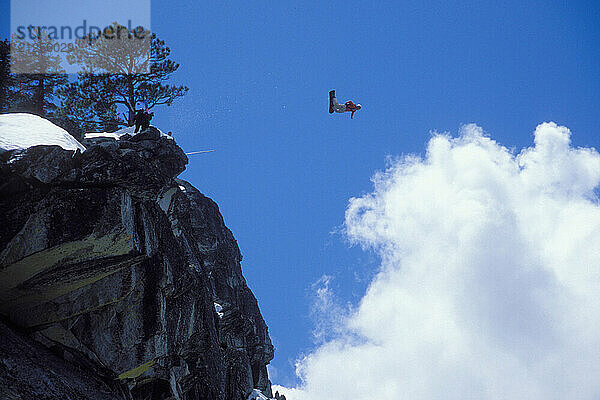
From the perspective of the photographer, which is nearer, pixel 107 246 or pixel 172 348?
pixel 107 246

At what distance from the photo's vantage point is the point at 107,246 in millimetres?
16516

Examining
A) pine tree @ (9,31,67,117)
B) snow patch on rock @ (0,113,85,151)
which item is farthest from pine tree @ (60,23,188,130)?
snow patch on rock @ (0,113,85,151)

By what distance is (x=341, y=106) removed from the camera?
3002 centimetres

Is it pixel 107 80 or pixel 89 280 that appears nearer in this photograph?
pixel 89 280

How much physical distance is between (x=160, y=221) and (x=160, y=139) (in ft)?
26.9

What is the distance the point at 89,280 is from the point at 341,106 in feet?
60.2

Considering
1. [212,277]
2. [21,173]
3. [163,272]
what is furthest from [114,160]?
[212,277]

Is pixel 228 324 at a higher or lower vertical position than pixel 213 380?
higher

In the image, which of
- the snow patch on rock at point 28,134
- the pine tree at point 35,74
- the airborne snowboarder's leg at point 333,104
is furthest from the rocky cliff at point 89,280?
the pine tree at point 35,74

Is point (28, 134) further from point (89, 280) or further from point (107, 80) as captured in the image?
point (107, 80)

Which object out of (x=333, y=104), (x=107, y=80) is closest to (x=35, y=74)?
(x=107, y=80)

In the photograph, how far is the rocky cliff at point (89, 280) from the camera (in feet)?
50.3

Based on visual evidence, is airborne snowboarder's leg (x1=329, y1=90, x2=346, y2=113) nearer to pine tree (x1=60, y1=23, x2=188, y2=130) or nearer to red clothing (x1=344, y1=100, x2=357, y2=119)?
red clothing (x1=344, y1=100, x2=357, y2=119)

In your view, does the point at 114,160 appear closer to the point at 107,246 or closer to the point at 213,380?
the point at 107,246
